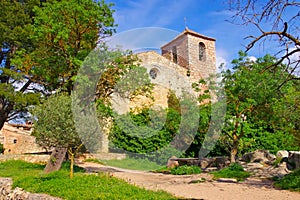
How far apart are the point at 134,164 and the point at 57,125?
7613mm

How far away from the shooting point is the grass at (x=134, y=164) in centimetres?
1428

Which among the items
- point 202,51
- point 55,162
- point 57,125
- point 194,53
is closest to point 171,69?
point 194,53

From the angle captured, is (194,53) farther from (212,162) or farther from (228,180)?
(228,180)

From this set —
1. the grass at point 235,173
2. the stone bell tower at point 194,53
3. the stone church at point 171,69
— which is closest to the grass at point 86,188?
the grass at point 235,173

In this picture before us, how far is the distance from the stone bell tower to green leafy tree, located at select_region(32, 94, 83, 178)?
15.2 m

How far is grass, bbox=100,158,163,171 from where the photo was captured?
1428 cm

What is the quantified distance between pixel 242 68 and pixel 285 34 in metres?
6.10

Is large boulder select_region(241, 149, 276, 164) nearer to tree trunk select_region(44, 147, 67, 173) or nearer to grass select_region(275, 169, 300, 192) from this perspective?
grass select_region(275, 169, 300, 192)

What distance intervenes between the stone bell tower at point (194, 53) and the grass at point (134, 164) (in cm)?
913

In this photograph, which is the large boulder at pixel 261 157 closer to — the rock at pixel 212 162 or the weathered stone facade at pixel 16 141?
the rock at pixel 212 162

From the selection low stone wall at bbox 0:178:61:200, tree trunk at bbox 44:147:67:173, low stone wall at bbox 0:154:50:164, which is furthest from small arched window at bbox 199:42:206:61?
low stone wall at bbox 0:178:61:200

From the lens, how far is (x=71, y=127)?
306 inches

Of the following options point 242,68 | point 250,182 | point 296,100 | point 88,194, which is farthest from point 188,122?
point 88,194

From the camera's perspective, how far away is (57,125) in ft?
25.4
